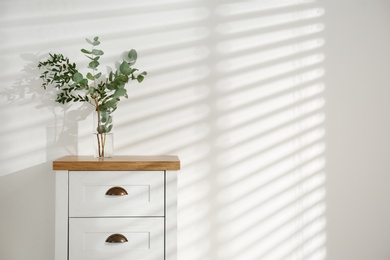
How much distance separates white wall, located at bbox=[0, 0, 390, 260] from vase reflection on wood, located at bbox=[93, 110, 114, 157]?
0.49ft

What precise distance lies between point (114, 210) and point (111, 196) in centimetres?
6

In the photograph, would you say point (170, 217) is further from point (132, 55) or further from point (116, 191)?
point (132, 55)

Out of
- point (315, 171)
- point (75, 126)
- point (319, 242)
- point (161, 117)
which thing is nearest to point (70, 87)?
point (75, 126)

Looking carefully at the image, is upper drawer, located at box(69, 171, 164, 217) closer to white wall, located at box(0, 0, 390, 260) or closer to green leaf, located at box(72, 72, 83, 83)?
white wall, located at box(0, 0, 390, 260)

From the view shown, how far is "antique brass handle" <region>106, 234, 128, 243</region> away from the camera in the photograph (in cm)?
200

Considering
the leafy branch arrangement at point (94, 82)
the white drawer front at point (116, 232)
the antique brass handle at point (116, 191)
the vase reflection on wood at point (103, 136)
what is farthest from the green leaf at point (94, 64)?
the white drawer front at point (116, 232)

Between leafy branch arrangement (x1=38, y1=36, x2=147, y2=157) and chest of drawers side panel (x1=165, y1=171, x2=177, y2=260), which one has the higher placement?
leafy branch arrangement (x1=38, y1=36, x2=147, y2=157)

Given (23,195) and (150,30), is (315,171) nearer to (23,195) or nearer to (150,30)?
(150,30)

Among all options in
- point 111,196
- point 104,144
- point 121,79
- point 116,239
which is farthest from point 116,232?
point 121,79

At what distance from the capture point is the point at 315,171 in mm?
2465

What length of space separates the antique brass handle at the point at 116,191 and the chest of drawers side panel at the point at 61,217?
0.20m

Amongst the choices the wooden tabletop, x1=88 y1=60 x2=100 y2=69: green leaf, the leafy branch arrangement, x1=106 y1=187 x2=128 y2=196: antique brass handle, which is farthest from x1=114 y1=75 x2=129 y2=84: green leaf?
x1=106 y1=187 x2=128 y2=196: antique brass handle

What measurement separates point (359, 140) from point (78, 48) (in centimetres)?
161

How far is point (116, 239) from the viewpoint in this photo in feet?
6.57
